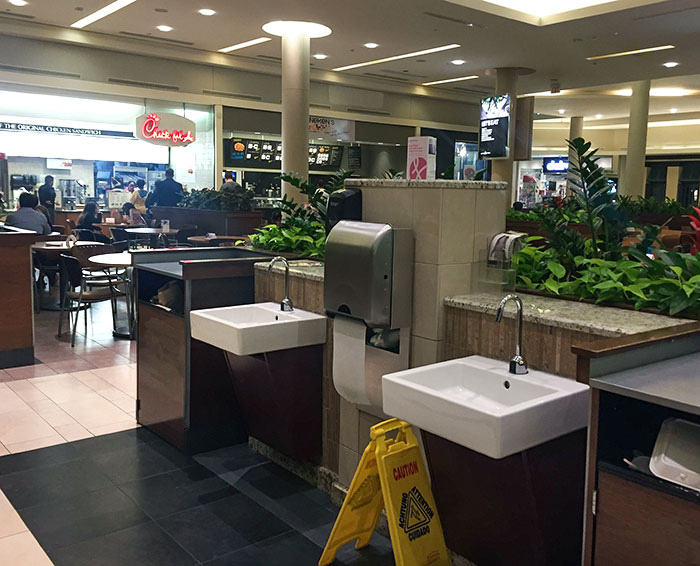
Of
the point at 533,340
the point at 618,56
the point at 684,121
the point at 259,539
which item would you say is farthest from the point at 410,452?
the point at 684,121

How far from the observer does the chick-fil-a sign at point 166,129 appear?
12.0 metres

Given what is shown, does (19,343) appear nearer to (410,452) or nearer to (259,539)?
(259,539)

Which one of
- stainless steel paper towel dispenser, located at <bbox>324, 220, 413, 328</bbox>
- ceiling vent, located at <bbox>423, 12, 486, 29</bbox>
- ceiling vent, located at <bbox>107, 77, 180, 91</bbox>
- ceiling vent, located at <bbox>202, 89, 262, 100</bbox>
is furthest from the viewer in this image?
ceiling vent, located at <bbox>202, 89, 262, 100</bbox>

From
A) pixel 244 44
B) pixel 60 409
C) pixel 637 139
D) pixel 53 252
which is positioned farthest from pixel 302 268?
pixel 637 139

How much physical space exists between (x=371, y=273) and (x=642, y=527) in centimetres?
143

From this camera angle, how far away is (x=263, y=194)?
14.6 metres

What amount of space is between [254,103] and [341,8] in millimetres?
5192

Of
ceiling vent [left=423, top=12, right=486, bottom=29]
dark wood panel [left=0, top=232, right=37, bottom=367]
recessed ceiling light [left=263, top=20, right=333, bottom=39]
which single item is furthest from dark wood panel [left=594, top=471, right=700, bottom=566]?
recessed ceiling light [left=263, top=20, right=333, bottom=39]

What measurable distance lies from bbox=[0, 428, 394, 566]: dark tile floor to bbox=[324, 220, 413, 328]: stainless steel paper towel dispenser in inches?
44.6

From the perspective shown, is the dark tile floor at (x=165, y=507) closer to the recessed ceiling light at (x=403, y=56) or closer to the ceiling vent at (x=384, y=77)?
the recessed ceiling light at (x=403, y=56)

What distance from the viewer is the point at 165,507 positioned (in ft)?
11.6

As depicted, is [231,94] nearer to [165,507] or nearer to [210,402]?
[210,402]

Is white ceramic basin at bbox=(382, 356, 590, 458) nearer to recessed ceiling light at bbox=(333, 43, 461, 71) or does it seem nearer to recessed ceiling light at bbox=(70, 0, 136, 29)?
recessed ceiling light at bbox=(70, 0, 136, 29)

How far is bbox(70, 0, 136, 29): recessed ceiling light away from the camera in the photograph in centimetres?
903
